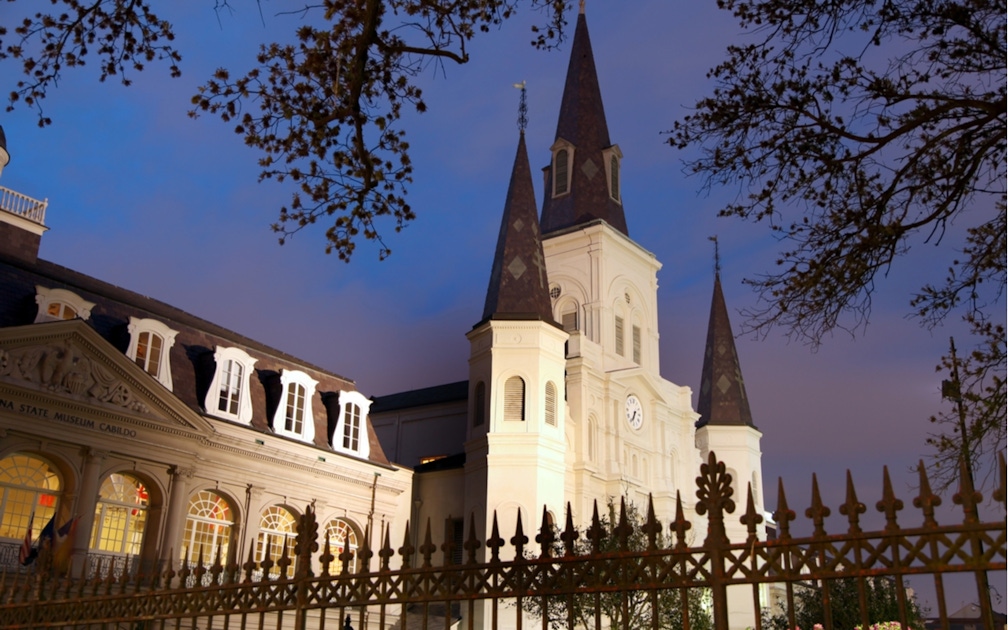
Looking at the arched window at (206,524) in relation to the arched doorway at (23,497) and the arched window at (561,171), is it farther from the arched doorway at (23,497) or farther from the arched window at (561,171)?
the arched window at (561,171)

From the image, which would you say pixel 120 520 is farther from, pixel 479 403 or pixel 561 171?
pixel 561 171

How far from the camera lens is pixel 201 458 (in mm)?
28609

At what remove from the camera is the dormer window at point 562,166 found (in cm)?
5403

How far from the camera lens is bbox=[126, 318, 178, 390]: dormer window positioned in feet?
92.4

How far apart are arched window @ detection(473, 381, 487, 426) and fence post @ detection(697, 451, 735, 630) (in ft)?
102

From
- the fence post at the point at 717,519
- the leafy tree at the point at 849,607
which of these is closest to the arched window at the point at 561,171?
the leafy tree at the point at 849,607

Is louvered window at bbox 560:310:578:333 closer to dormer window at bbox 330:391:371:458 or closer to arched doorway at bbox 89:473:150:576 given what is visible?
dormer window at bbox 330:391:371:458

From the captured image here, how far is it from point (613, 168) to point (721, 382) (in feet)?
47.0

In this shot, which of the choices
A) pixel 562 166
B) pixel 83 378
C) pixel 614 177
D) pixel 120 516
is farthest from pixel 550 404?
pixel 614 177

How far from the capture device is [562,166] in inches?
2160

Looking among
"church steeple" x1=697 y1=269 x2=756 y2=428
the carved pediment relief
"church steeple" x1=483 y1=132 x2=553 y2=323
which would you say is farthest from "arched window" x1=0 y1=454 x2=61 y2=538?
"church steeple" x1=697 y1=269 x2=756 y2=428

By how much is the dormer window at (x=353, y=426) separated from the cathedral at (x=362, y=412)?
0.28ft

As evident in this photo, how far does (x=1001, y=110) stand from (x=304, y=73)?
235 inches

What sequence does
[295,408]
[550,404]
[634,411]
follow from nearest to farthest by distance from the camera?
1. [295,408]
2. [550,404]
3. [634,411]
